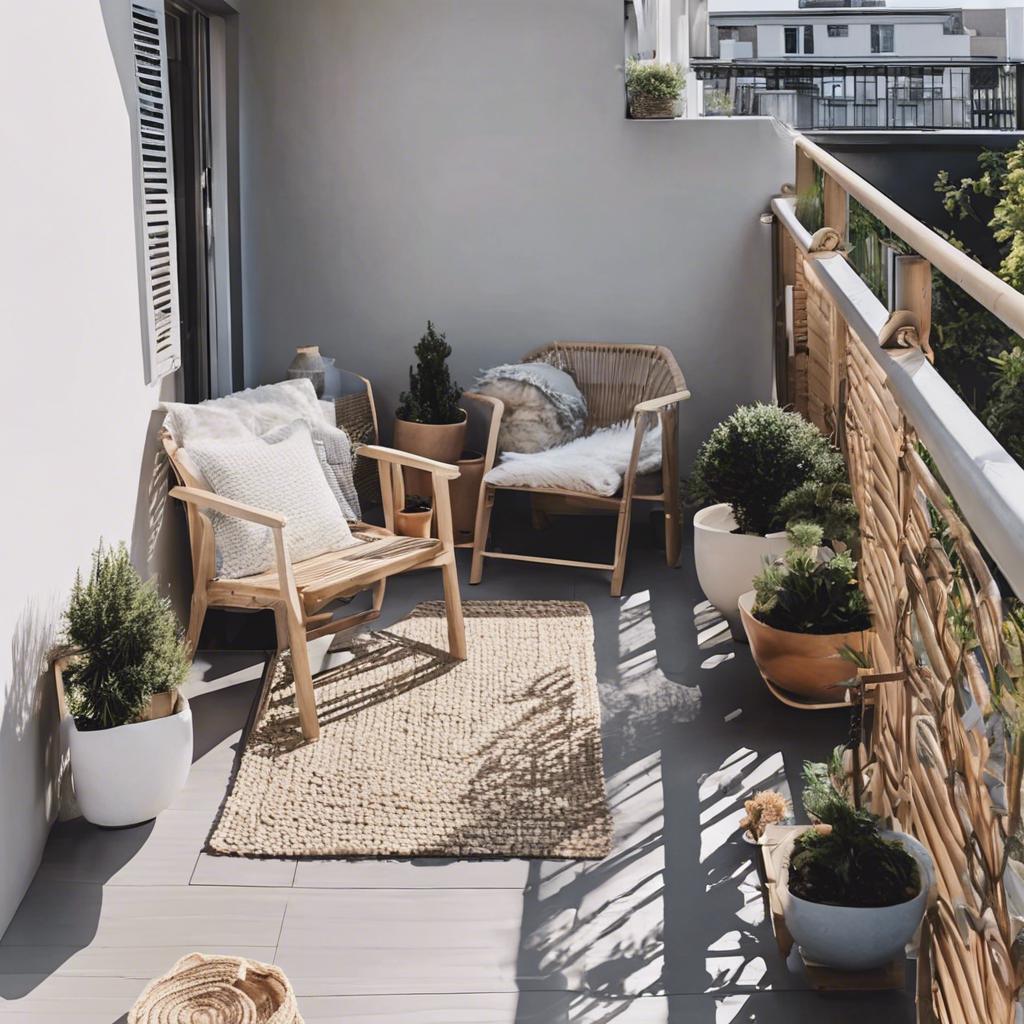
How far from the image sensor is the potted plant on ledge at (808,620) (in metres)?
3.54

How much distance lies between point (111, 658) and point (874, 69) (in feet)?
36.7

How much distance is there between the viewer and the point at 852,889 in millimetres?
2434

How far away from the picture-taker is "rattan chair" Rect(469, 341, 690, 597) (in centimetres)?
483

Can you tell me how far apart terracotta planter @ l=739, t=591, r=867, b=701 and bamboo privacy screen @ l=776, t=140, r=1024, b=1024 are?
0.43 feet

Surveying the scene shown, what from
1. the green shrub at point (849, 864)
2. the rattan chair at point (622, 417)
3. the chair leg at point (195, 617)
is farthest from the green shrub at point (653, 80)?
the green shrub at point (849, 864)

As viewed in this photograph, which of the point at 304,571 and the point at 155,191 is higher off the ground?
the point at 155,191

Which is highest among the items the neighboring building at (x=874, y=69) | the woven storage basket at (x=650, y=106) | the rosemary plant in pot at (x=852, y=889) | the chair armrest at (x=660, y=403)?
the neighboring building at (x=874, y=69)

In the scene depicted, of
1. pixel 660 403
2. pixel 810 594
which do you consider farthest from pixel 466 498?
pixel 810 594

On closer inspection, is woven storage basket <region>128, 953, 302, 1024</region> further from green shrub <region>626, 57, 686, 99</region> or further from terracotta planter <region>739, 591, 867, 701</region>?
green shrub <region>626, 57, 686, 99</region>

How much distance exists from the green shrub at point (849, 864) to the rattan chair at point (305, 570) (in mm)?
1567

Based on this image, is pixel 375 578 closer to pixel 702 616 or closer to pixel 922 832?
pixel 702 616

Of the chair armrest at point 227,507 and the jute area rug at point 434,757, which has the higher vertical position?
Answer: the chair armrest at point 227,507

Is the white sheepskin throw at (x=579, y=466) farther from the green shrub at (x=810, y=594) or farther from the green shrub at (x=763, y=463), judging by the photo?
the green shrub at (x=810, y=594)

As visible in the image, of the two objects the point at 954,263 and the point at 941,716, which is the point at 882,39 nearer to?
the point at 954,263
